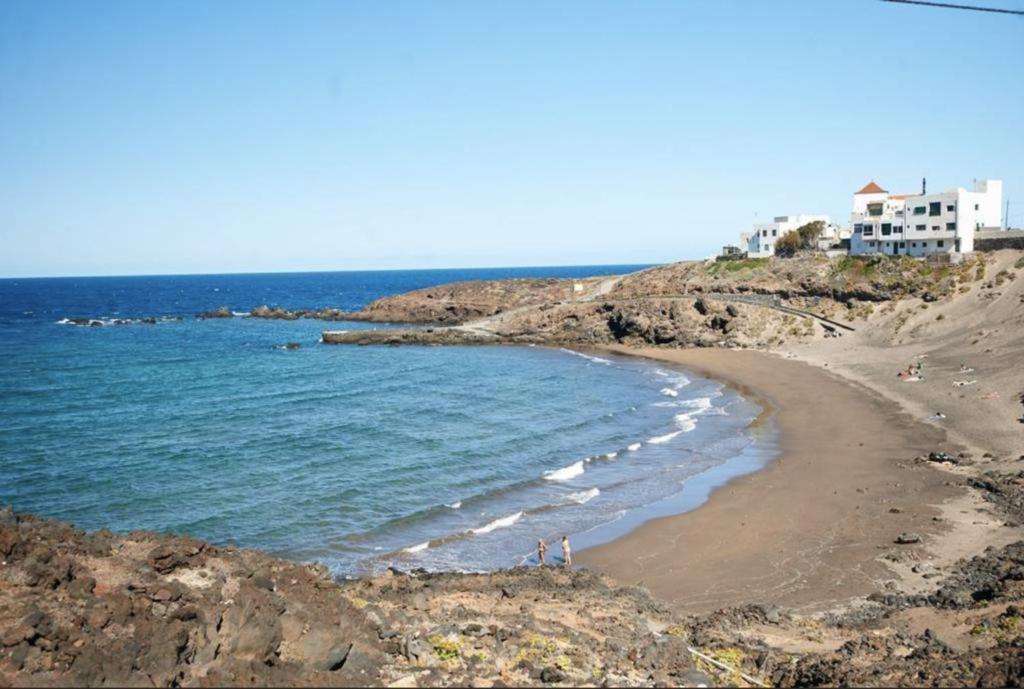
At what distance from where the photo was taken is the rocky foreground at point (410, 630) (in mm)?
12789

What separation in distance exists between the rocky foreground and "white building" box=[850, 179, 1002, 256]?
60.2 m

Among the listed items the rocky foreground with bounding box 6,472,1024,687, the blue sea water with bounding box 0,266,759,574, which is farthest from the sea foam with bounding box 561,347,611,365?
the rocky foreground with bounding box 6,472,1024,687

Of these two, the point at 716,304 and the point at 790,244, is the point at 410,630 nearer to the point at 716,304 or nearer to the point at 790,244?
the point at 716,304

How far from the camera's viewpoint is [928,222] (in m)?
73.9

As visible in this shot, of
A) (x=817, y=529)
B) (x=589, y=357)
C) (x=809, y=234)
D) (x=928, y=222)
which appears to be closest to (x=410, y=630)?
(x=817, y=529)

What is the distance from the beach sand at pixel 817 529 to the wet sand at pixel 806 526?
0.04 m

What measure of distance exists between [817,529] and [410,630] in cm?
1632

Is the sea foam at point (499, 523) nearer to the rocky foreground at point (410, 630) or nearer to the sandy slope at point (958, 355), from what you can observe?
the rocky foreground at point (410, 630)

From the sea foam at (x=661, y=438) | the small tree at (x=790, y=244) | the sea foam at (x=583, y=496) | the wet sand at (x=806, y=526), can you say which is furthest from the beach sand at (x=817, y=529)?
the small tree at (x=790, y=244)

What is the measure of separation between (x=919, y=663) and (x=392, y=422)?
33.4 meters

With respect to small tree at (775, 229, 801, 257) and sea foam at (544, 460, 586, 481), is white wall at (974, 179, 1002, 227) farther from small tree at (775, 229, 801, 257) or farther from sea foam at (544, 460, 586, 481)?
sea foam at (544, 460, 586, 481)

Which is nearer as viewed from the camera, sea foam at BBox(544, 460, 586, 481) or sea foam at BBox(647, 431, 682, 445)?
sea foam at BBox(544, 460, 586, 481)

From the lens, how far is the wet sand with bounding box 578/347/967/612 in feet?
73.3

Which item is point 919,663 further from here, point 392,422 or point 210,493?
point 392,422
